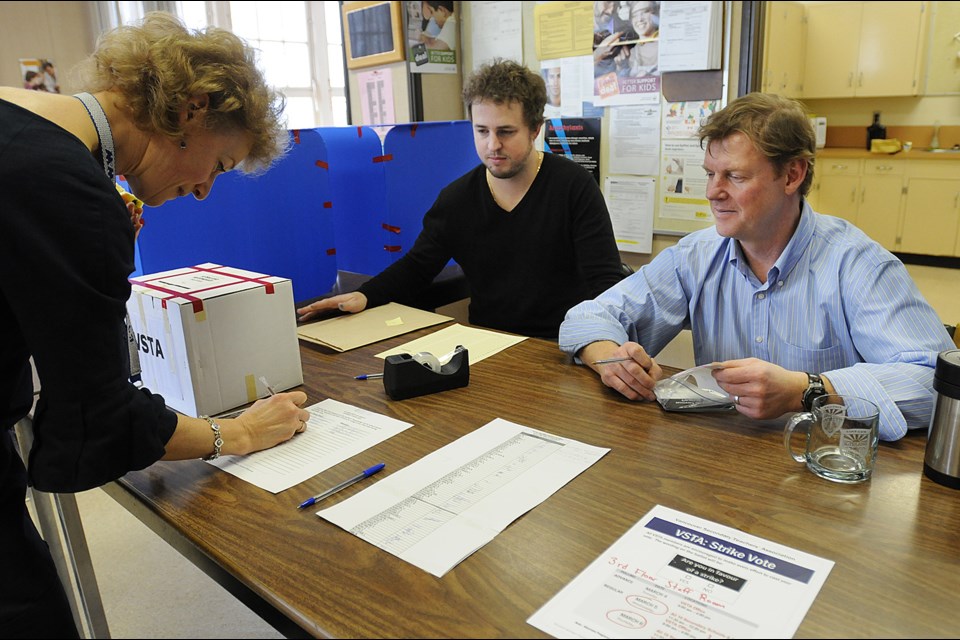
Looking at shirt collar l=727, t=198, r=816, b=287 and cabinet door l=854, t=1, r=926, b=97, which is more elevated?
cabinet door l=854, t=1, r=926, b=97

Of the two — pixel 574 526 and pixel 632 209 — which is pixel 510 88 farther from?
pixel 574 526

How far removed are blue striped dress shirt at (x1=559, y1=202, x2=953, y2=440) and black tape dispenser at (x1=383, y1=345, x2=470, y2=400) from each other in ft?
0.83

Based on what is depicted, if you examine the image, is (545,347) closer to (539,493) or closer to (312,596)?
(539,493)

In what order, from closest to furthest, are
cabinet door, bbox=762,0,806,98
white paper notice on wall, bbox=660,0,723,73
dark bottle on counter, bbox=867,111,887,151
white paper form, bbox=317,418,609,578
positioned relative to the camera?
white paper form, bbox=317,418,609,578, white paper notice on wall, bbox=660,0,723,73, cabinet door, bbox=762,0,806,98, dark bottle on counter, bbox=867,111,887,151

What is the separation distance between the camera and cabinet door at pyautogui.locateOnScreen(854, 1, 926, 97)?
18.5 feet

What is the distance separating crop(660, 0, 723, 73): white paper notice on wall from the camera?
281 cm

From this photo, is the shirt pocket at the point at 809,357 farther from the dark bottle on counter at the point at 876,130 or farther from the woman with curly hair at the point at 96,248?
the dark bottle on counter at the point at 876,130

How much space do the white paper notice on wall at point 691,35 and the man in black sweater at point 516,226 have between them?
3.31ft

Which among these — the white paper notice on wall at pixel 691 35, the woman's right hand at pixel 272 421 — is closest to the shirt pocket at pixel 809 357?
the woman's right hand at pixel 272 421

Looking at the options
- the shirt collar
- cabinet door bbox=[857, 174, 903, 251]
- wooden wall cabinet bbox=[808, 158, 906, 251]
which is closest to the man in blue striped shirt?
the shirt collar

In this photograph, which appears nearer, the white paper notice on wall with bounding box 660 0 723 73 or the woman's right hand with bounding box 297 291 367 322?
the woman's right hand with bounding box 297 291 367 322

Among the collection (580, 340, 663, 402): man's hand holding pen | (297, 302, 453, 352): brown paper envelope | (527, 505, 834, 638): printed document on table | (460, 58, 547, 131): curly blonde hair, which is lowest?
(527, 505, 834, 638): printed document on table

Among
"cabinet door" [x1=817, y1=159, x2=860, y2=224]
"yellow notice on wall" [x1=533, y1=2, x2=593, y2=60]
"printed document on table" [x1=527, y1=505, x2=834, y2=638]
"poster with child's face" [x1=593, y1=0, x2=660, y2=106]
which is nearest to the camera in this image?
"printed document on table" [x1=527, y1=505, x2=834, y2=638]

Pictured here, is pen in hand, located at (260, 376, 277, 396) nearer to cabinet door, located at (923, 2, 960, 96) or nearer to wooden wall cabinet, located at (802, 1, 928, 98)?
wooden wall cabinet, located at (802, 1, 928, 98)
